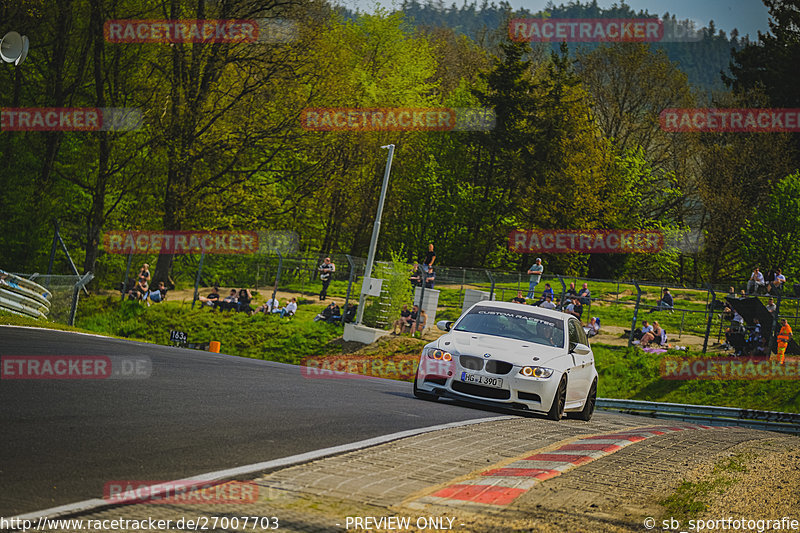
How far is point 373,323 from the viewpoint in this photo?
32938 mm

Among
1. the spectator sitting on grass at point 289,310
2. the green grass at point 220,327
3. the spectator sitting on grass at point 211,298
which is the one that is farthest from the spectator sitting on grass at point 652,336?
the spectator sitting on grass at point 211,298

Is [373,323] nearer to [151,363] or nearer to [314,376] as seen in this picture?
[314,376]

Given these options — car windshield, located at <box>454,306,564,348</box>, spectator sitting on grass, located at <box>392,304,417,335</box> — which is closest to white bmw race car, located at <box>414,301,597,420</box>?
car windshield, located at <box>454,306,564,348</box>

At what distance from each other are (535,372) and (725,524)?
19.5 feet

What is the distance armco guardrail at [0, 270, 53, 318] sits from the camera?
2097cm

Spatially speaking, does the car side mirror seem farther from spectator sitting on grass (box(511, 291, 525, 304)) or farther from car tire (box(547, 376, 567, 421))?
spectator sitting on grass (box(511, 291, 525, 304))

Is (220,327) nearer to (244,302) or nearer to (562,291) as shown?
(244,302)

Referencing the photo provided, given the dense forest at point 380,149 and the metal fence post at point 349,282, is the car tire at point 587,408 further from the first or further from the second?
the dense forest at point 380,149

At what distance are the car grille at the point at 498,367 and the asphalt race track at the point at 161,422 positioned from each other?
2.44ft

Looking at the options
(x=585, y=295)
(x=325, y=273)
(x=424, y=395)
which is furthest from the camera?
(x=325, y=273)

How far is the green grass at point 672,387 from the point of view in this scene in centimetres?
2414

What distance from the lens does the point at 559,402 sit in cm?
1277

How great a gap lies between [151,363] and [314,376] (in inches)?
145

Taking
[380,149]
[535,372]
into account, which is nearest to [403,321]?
[535,372]
